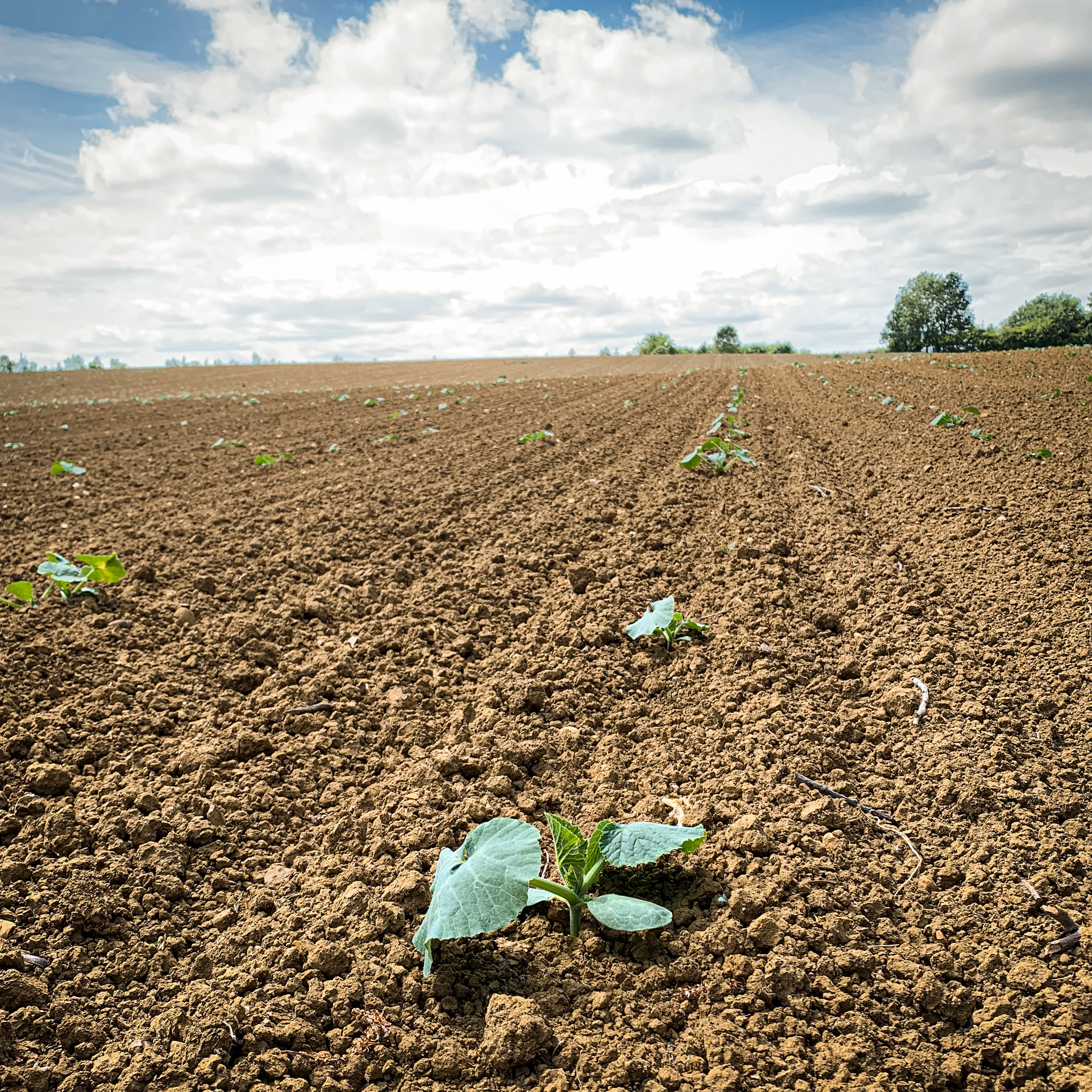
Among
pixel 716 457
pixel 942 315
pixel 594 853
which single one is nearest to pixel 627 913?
pixel 594 853

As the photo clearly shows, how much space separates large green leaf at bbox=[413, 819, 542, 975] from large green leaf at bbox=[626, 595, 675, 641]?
162 centimetres

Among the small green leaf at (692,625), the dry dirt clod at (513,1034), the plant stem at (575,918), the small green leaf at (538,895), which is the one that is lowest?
the dry dirt clod at (513,1034)

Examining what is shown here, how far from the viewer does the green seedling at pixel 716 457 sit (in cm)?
710

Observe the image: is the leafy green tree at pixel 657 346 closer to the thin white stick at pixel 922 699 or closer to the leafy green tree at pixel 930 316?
the leafy green tree at pixel 930 316

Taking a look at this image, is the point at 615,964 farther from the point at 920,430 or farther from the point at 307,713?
the point at 920,430

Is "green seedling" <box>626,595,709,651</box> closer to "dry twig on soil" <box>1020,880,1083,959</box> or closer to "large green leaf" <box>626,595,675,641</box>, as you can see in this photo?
"large green leaf" <box>626,595,675,641</box>

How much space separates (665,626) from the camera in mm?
3535

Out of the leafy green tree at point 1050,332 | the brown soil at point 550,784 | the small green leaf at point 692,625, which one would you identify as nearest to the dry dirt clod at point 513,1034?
the brown soil at point 550,784

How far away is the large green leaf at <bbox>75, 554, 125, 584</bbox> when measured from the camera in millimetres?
4324

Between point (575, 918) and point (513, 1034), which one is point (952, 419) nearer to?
point (575, 918)

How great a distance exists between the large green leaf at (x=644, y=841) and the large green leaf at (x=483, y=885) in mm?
219

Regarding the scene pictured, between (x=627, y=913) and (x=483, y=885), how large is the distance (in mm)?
408

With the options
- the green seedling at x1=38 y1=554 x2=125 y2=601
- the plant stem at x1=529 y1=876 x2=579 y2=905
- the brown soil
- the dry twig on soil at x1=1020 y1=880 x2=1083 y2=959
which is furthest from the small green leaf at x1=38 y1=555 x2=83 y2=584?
the dry twig on soil at x1=1020 y1=880 x2=1083 y2=959

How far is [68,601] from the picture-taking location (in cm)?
431
